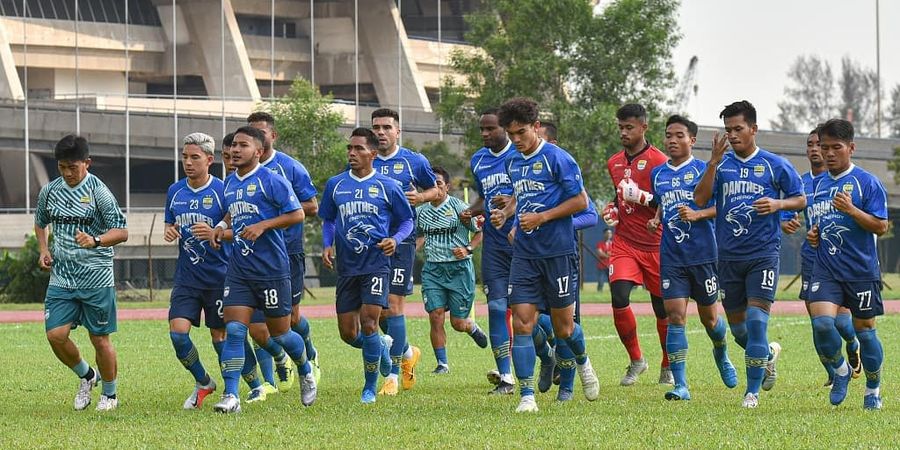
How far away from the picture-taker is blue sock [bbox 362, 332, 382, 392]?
12852 millimetres

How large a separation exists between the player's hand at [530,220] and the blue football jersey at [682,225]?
5.85 feet

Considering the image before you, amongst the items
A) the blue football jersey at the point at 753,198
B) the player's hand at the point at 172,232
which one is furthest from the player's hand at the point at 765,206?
the player's hand at the point at 172,232

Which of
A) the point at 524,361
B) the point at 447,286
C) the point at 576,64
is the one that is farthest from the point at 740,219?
the point at 576,64

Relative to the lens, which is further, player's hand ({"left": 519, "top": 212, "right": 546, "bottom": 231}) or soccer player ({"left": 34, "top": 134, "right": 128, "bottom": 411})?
soccer player ({"left": 34, "top": 134, "right": 128, "bottom": 411})

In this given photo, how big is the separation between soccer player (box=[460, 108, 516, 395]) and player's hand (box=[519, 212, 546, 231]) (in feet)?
5.26

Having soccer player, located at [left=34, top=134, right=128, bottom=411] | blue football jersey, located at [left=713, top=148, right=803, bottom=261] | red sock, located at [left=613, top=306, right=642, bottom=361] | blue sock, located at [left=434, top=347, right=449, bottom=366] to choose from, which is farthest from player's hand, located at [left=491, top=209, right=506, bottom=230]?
blue sock, located at [left=434, top=347, right=449, bottom=366]

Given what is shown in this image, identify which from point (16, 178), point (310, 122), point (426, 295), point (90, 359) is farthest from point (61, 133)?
point (426, 295)

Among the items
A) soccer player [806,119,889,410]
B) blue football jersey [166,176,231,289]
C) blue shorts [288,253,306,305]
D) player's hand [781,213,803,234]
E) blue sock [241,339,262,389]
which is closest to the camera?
soccer player [806,119,889,410]

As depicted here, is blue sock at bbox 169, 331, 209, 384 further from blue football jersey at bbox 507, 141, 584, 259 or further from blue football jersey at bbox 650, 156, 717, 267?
blue football jersey at bbox 650, 156, 717, 267

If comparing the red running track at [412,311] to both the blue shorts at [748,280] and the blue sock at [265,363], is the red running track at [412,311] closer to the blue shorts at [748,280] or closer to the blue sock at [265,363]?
the blue sock at [265,363]

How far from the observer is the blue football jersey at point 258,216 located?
11938 mm

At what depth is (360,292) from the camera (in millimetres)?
13102

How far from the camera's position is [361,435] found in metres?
10.0

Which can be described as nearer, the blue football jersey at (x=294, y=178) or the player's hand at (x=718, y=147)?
the player's hand at (x=718, y=147)
